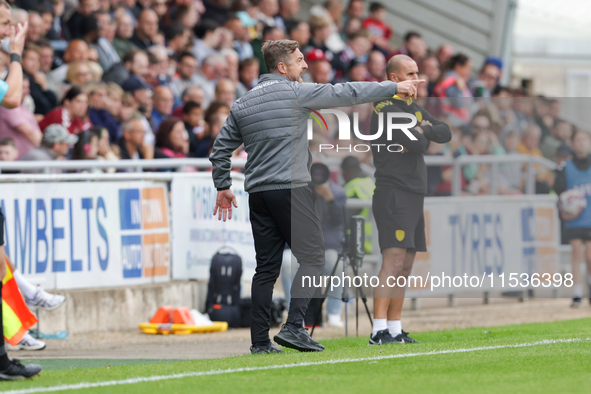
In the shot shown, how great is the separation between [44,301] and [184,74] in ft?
18.6

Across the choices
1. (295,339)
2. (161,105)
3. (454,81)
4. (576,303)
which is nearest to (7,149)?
(161,105)

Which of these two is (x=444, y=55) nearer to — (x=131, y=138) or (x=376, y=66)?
(x=376, y=66)

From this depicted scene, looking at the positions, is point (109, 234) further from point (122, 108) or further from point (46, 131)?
point (122, 108)

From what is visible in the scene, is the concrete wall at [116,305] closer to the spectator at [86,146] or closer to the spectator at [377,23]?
the spectator at [86,146]

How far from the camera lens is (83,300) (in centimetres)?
1050

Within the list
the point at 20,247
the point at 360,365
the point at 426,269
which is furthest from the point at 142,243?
the point at 360,365

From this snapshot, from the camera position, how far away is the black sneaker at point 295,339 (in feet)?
23.5

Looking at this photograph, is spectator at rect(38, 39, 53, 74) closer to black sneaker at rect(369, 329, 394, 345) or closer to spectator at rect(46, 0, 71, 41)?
spectator at rect(46, 0, 71, 41)

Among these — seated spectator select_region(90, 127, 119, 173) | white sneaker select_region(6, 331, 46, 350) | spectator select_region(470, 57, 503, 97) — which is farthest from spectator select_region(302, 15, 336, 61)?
white sneaker select_region(6, 331, 46, 350)

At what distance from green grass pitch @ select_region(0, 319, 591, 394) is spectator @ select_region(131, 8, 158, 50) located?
809 cm

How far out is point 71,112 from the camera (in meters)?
11.5

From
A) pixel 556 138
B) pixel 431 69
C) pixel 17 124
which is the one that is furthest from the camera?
pixel 431 69

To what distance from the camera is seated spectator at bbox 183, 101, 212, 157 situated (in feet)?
42.1

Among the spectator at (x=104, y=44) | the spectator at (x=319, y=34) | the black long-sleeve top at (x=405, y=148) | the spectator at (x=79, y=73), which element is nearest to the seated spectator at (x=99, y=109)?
the spectator at (x=79, y=73)
